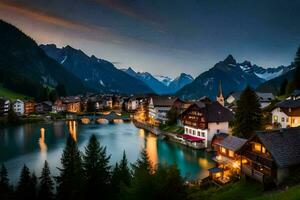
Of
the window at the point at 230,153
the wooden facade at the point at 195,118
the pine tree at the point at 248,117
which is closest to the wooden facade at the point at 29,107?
the wooden facade at the point at 195,118

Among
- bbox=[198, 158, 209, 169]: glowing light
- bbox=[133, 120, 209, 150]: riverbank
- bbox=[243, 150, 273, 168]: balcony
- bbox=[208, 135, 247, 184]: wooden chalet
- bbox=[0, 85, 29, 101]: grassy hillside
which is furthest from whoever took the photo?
bbox=[0, 85, 29, 101]: grassy hillside

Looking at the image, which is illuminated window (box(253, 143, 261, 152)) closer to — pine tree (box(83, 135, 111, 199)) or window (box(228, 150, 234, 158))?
window (box(228, 150, 234, 158))

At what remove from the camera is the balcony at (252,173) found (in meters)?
27.7

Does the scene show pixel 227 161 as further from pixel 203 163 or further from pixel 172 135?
pixel 172 135

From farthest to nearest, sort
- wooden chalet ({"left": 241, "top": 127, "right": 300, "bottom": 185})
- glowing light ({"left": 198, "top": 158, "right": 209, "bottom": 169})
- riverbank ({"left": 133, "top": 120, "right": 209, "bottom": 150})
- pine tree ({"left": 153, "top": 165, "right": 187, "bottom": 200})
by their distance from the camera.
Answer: riverbank ({"left": 133, "top": 120, "right": 209, "bottom": 150}) → glowing light ({"left": 198, "top": 158, "right": 209, "bottom": 169}) → wooden chalet ({"left": 241, "top": 127, "right": 300, "bottom": 185}) → pine tree ({"left": 153, "top": 165, "right": 187, "bottom": 200})

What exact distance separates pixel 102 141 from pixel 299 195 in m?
64.3

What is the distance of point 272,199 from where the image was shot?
20.0m

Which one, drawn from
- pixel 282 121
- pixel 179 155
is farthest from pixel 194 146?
pixel 282 121

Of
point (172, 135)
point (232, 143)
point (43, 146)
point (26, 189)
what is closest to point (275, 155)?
point (232, 143)

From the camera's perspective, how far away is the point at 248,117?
51500 millimetres

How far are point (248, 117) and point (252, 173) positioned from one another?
77.6 ft

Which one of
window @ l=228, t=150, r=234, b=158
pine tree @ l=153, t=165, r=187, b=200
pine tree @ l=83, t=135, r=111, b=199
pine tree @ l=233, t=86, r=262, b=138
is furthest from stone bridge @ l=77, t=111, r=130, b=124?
pine tree @ l=153, t=165, r=187, b=200

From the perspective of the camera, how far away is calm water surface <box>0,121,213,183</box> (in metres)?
51.1

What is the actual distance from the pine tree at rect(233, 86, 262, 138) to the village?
10.4 ft
